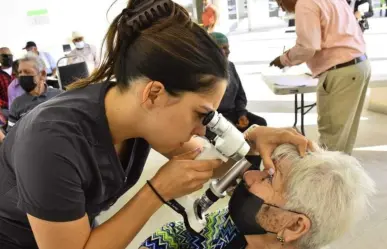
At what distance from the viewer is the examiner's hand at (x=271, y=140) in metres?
1.16

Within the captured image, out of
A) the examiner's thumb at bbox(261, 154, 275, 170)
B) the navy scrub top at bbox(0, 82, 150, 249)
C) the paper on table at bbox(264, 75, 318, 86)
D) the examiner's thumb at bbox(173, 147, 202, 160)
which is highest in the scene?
the navy scrub top at bbox(0, 82, 150, 249)

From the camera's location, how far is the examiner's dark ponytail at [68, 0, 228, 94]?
0.87 m

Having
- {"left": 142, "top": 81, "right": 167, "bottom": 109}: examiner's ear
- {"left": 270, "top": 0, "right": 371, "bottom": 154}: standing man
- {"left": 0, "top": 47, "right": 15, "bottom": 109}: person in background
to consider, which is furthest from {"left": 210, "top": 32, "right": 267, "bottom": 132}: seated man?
{"left": 0, "top": 47, "right": 15, "bottom": 109}: person in background

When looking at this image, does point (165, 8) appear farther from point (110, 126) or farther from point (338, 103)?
point (338, 103)

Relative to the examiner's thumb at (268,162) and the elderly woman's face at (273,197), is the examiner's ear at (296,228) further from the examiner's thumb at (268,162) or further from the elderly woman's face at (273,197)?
the examiner's thumb at (268,162)

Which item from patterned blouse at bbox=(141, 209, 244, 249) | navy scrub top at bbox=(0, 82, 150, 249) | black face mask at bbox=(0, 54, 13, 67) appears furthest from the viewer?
black face mask at bbox=(0, 54, 13, 67)

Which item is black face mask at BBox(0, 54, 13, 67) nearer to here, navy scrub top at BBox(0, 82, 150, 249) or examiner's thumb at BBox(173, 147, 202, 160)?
navy scrub top at BBox(0, 82, 150, 249)

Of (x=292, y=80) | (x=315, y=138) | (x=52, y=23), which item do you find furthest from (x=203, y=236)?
(x=52, y=23)

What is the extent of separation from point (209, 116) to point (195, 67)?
0.15 metres

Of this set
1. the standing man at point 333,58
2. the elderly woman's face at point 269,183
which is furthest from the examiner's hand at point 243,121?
the elderly woman's face at point 269,183

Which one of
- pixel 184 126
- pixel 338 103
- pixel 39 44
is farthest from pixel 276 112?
pixel 39 44

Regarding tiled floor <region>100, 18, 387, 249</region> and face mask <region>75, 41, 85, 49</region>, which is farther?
face mask <region>75, 41, 85, 49</region>

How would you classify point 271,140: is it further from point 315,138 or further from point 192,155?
point 315,138

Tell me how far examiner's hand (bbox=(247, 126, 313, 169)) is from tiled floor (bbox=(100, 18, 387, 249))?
12.6 inches
